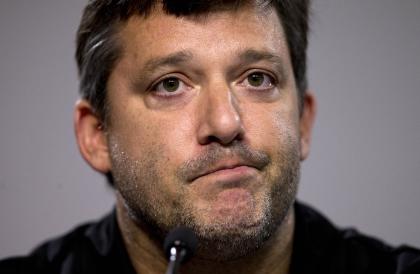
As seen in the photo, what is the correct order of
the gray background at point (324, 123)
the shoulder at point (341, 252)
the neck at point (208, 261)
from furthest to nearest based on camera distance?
the gray background at point (324, 123)
the shoulder at point (341, 252)
the neck at point (208, 261)

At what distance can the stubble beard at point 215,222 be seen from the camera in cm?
146

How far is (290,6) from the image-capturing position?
71.2 inches

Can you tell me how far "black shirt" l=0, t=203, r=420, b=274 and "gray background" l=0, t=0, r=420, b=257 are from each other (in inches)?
26.7

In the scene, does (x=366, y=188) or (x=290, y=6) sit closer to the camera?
(x=290, y=6)

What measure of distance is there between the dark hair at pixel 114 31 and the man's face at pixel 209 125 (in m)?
0.03

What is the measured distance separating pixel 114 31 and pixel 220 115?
0.47 meters

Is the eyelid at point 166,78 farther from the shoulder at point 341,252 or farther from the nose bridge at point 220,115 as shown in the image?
the shoulder at point 341,252

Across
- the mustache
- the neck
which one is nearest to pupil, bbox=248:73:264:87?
the mustache

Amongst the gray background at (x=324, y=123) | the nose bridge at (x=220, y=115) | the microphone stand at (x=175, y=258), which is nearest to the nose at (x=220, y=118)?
the nose bridge at (x=220, y=115)

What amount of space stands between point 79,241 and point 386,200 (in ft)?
4.34

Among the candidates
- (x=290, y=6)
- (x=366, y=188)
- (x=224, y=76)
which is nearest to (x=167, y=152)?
(x=224, y=76)

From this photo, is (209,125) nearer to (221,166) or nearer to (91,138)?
(221,166)

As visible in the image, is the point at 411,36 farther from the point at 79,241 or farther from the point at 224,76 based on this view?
the point at 79,241

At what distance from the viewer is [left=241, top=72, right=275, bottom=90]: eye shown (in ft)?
5.18
